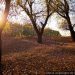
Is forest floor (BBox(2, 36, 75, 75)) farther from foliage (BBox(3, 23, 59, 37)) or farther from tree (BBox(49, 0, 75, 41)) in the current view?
foliage (BBox(3, 23, 59, 37))

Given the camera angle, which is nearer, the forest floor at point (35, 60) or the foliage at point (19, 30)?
the forest floor at point (35, 60)

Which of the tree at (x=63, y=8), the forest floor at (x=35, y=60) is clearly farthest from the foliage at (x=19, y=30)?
the forest floor at (x=35, y=60)

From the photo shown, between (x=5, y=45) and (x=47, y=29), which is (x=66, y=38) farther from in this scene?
(x=5, y=45)

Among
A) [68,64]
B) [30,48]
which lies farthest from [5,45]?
[68,64]

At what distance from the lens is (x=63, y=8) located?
4184 centimetres

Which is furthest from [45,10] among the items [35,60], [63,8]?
[35,60]

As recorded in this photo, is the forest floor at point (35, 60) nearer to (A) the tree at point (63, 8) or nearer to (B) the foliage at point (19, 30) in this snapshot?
(A) the tree at point (63, 8)

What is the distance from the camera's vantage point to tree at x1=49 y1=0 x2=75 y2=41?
39.0 m

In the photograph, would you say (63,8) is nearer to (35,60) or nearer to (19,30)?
(19,30)

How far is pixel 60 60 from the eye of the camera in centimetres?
2409

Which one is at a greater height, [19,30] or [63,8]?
[63,8]

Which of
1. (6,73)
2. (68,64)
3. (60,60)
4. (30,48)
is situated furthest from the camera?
(30,48)

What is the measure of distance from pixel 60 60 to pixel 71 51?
16.2 ft

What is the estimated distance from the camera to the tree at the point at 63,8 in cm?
3900
